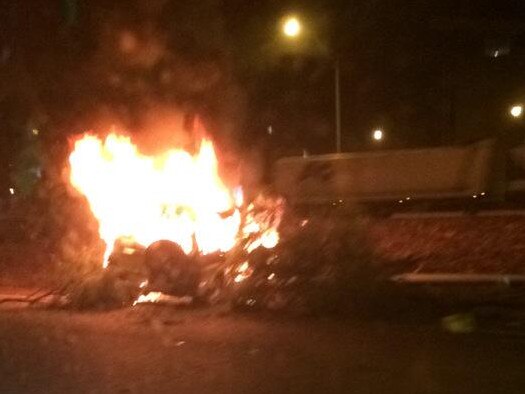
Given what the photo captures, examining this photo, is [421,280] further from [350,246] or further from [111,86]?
[111,86]

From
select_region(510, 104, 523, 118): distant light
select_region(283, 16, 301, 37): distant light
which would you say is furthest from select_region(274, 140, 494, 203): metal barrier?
select_region(510, 104, 523, 118): distant light

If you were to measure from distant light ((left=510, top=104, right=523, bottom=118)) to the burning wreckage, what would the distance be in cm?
2870

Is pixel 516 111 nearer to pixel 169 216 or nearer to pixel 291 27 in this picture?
pixel 291 27

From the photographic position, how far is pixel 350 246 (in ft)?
39.8

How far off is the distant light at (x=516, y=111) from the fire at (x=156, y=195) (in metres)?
28.7

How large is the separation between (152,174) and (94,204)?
1.09 m

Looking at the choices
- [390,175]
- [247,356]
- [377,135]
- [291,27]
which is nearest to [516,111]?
[377,135]

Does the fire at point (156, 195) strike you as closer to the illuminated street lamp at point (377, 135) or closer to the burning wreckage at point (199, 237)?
the burning wreckage at point (199, 237)

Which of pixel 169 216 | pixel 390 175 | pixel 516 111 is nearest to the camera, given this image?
pixel 169 216

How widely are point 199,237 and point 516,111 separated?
31137 mm

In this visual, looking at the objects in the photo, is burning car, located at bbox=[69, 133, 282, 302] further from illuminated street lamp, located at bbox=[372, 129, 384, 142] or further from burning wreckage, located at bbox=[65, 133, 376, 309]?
illuminated street lamp, located at bbox=[372, 129, 384, 142]

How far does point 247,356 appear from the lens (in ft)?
29.2

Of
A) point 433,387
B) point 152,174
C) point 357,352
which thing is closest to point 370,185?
point 152,174

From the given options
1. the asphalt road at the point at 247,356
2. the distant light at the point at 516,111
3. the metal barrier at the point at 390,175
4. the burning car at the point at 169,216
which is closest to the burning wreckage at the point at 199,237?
the burning car at the point at 169,216
